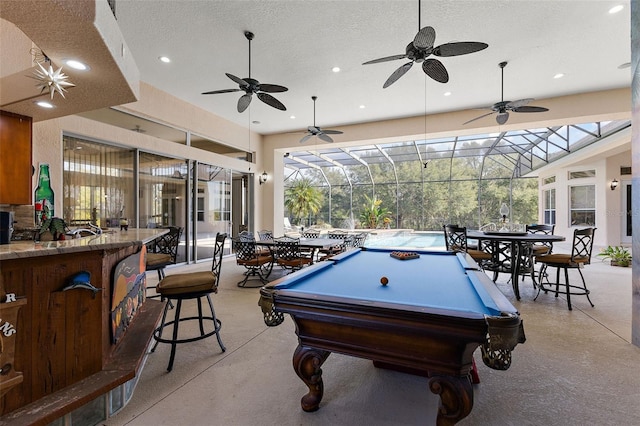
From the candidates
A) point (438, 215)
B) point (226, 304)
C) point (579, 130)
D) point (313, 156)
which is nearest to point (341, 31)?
point (226, 304)

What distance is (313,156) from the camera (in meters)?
12.4

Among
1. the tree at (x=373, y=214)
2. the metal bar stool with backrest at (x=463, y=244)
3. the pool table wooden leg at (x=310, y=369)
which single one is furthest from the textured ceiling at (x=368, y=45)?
the tree at (x=373, y=214)

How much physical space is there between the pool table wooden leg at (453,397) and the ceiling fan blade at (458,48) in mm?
2928

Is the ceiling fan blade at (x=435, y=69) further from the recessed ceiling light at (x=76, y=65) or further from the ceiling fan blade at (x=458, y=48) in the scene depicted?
the recessed ceiling light at (x=76, y=65)

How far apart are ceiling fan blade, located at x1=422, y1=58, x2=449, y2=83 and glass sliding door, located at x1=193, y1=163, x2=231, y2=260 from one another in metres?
5.52

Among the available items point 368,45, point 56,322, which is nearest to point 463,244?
point 368,45

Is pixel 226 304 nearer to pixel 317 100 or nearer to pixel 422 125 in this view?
pixel 317 100

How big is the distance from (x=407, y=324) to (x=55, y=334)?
1944mm

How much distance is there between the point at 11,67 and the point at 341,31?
348 cm

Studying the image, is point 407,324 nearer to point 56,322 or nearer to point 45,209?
point 56,322

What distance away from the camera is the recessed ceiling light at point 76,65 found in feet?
7.01

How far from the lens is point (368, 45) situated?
4.31 m

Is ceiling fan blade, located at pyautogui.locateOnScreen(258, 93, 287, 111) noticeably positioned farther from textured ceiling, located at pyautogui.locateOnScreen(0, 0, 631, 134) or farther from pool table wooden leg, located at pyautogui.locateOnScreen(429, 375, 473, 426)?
pool table wooden leg, located at pyautogui.locateOnScreen(429, 375, 473, 426)

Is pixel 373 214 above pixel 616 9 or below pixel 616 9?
below
